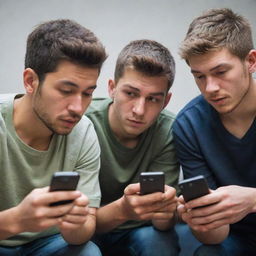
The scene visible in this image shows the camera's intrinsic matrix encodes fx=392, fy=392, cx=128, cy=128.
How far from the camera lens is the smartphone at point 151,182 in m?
1.04

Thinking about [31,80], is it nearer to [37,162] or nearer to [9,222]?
[37,162]

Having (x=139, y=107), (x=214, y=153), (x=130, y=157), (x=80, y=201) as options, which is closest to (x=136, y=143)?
(x=130, y=157)

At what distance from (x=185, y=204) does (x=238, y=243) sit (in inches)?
14.5

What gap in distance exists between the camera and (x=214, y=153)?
1.38m

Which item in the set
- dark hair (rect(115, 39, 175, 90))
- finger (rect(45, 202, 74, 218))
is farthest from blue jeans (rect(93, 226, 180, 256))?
dark hair (rect(115, 39, 175, 90))

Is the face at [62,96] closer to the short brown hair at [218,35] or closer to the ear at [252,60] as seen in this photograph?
the short brown hair at [218,35]

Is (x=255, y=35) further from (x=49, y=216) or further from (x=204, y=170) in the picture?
(x=49, y=216)

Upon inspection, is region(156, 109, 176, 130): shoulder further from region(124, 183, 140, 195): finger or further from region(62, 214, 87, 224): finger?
region(62, 214, 87, 224): finger

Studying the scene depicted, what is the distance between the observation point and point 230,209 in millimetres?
1154

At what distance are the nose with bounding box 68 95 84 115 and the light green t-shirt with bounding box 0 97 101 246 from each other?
15cm

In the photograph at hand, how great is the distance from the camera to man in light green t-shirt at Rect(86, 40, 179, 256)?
1.32m

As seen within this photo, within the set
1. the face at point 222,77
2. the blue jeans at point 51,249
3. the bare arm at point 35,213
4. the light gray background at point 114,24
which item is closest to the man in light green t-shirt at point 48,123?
the blue jeans at point 51,249

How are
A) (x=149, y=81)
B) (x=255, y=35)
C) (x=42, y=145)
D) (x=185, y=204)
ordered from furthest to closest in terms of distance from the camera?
1. (x=255, y=35)
2. (x=149, y=81)
3. (x=42, y=145)
4. (x=185, y=204)

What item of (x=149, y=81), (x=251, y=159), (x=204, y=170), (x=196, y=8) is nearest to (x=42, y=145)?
(x=149, y=81)
